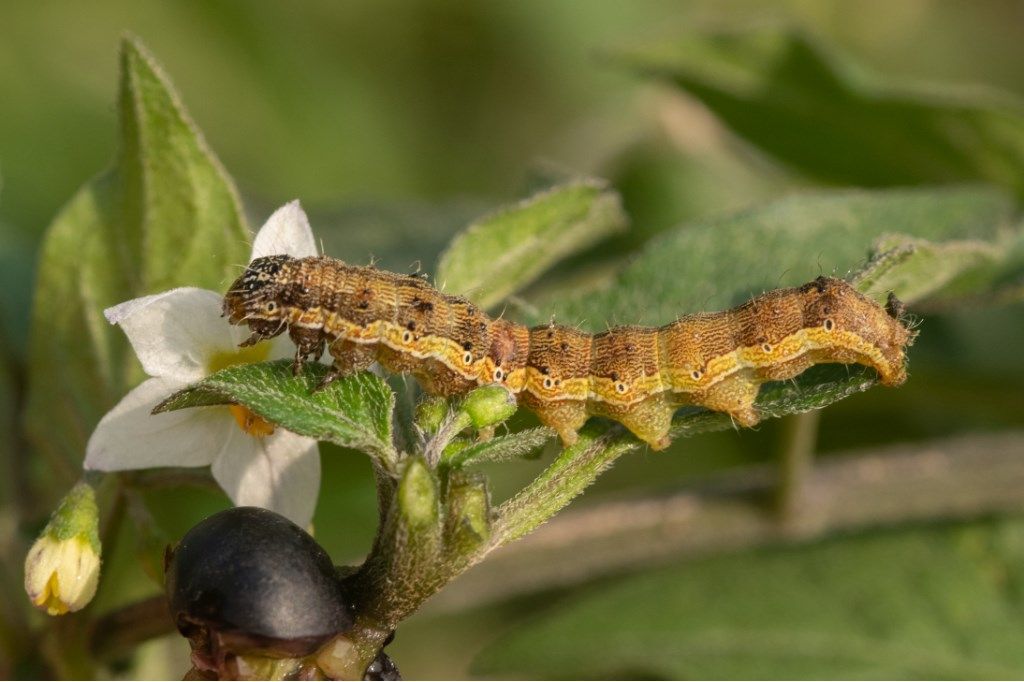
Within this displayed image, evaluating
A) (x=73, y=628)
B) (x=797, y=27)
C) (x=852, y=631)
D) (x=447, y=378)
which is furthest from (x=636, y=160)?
(x=73, y=628)

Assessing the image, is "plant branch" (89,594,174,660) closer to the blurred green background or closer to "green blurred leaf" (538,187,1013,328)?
the blurred green background

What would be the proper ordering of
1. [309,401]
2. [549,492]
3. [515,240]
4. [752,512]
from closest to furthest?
1. [309,401]
2. [549,492]
3. [515,240]
4. [752,512]

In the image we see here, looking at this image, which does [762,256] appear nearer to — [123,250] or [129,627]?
[123,250]

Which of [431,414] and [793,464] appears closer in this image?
[431,414]

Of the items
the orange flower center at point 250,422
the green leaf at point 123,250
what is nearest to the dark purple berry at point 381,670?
the orange flower center at point 250,422

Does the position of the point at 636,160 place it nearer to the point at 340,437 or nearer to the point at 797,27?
the point at 797,27

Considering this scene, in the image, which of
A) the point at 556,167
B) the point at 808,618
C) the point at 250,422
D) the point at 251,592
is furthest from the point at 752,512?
the point at 251,592

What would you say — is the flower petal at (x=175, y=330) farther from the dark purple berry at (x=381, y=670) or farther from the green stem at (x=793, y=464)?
the green stem at (x=793, y=464)

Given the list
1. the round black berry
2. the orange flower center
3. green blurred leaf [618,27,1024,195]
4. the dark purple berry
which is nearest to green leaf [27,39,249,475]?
the orange flower center
